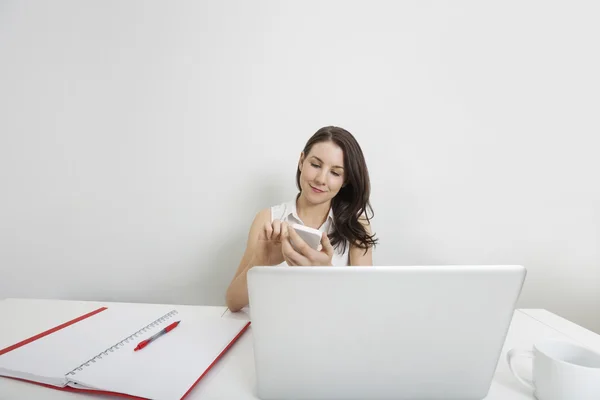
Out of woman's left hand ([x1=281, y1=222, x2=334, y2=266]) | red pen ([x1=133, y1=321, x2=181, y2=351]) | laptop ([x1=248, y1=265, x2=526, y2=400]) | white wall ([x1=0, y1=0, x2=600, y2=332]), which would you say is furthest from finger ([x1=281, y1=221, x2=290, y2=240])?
white wall ([x1=0, y1=0, x2=600, y2=332])

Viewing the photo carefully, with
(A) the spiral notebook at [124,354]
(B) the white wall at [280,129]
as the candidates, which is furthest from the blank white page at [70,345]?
(B) the white wall at [280,129]

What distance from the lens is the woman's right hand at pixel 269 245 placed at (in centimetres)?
69

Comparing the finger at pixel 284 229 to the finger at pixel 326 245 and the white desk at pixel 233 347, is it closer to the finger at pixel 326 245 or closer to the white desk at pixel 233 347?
the finger at pixel 326 245

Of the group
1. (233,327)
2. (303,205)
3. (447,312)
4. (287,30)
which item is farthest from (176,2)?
(447,312)

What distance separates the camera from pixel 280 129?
1.33 metres

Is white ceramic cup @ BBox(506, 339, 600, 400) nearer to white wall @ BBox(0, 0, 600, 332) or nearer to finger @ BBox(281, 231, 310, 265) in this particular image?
finger @ BBox(281, 231, 310, 265)

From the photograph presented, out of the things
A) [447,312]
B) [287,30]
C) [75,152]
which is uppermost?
[287,30]

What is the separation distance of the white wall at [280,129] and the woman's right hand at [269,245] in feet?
2.05

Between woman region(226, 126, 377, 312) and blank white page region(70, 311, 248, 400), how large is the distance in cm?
16

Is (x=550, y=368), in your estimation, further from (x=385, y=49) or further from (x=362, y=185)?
(x=385, y=49)

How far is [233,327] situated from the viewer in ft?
2.68

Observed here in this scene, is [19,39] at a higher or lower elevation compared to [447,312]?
higher

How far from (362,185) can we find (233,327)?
0.60m

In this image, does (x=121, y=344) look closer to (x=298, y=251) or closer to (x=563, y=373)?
(x=298, y=251)
